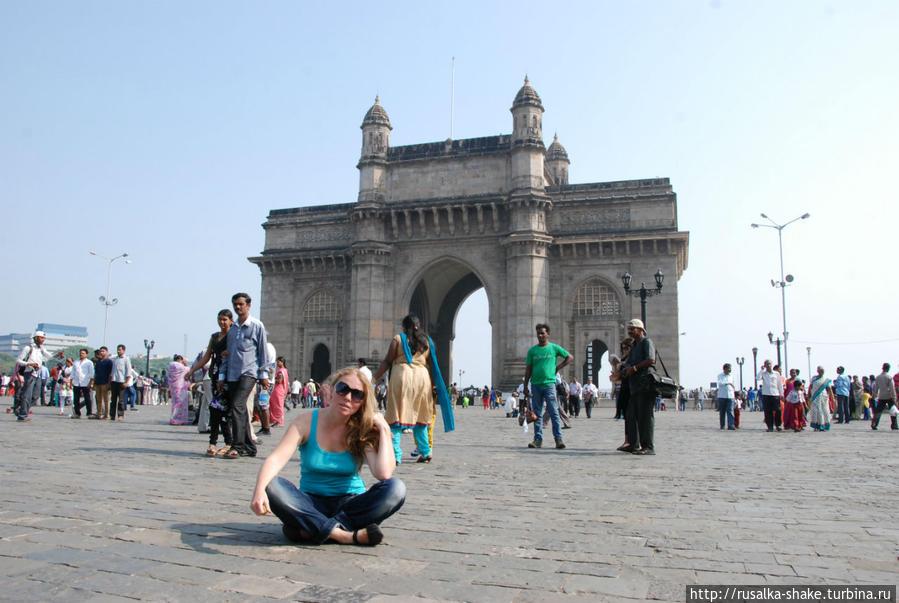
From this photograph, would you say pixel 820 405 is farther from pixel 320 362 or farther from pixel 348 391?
pixel 320 362

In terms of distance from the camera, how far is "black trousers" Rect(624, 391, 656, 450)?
367 inches

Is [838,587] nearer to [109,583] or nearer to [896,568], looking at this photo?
[896,568]

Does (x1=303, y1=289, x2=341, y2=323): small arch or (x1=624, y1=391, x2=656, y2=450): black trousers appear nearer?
(x1=624, y1=391, x2=656, y2=450): black trousers

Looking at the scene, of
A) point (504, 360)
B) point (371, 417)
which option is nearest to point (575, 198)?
point (504, 360)

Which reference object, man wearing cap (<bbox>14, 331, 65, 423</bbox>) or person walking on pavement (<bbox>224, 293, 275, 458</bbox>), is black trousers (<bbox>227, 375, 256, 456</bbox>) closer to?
person walking on pavement (<bbox>224, 293, 275, 458</bbox>)

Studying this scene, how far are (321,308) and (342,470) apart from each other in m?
36.1

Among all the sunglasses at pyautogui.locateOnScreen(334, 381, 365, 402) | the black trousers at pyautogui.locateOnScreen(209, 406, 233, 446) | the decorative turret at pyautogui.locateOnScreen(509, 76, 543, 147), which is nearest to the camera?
the sunglasses at pyautogui.locateOnScreen(334, 381, 365, 402)

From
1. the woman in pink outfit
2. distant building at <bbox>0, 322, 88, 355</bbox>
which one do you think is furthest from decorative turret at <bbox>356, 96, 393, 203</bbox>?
distant building at <bbox>0, 322, 88, 355</bbox>

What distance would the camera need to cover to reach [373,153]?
37.2 m

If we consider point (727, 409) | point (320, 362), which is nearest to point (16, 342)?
point (320, 362)

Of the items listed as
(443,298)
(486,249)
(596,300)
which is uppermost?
(486,249)

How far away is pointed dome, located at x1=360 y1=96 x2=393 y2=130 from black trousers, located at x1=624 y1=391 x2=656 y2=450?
101 feet

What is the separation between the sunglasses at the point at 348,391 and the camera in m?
3.86

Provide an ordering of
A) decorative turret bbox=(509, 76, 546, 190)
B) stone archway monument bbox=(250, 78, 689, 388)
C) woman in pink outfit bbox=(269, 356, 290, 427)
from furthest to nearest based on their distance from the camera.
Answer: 1. decorative turret bbox=(509, 76, 546, 190)
2. stone archway monument bbox=(250, 78, 689, 388)
3. woman in pink outfit bbox=(269, 356, 290, 427)
